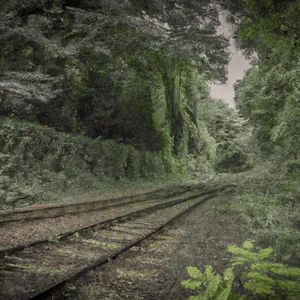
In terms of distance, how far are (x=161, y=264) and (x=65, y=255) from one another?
76.3 inches

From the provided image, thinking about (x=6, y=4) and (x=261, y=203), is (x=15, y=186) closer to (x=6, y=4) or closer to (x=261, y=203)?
(x=6, y=4)

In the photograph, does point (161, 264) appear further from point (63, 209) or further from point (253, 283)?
point (63, 209)

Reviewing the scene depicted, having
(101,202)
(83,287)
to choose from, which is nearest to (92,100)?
(101,202)

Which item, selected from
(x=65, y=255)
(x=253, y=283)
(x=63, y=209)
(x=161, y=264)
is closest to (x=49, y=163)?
(x=63, y=209)

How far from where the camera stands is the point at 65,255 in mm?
6203

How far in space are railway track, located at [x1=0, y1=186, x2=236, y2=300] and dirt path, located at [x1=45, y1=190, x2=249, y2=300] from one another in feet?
0.78

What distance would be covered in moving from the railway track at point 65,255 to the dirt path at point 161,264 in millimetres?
237

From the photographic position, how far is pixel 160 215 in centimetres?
1126

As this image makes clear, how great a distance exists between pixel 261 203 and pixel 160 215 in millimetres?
3534

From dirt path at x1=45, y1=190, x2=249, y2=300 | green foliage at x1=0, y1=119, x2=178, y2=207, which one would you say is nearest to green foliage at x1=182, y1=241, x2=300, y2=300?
dirt path at x1=45, y1=190, x2=249, y2=300

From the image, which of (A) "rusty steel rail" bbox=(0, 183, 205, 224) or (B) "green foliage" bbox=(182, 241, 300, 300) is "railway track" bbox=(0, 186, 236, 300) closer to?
(B) "green foliage" bbox=(182, 241, 300, 300)

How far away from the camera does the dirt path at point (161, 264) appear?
463cm

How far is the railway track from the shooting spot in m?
4.61

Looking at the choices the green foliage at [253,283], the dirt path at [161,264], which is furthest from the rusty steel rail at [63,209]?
the green foliage at [253,283]
